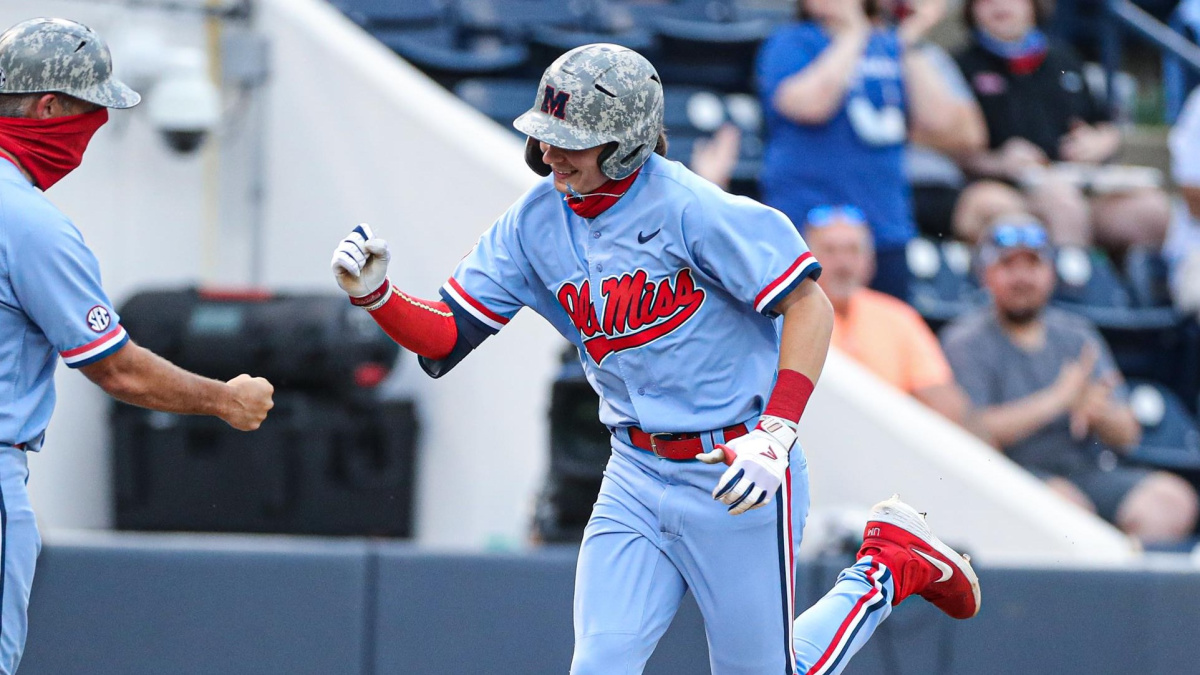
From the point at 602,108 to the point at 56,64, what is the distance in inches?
45.7

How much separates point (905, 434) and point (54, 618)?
2925 mm

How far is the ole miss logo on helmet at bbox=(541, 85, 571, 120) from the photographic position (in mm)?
3666

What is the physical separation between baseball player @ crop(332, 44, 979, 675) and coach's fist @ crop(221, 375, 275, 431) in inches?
12.3

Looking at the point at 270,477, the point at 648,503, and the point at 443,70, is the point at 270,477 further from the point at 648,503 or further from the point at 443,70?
the point at 648,503

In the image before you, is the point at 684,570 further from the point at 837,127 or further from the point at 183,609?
the point at 837,127

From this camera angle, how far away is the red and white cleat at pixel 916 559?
432cm

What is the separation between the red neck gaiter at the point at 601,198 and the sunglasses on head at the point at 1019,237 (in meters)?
3.20

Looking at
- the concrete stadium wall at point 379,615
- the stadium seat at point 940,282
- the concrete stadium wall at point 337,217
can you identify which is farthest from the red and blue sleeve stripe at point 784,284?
the stadium seat at point 940,282

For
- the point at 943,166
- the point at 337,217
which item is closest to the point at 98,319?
the point at 337,217

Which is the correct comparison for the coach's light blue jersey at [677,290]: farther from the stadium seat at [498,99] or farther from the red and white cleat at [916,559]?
the stadium seat at [498,99]

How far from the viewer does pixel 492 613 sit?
5547 millimetres

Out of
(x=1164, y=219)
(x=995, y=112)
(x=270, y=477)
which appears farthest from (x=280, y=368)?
(x=1164, y=219)

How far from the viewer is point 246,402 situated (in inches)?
151

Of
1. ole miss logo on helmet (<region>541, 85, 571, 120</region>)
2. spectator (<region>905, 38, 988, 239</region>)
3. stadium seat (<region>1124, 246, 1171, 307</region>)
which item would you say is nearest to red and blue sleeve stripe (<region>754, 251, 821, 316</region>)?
ole miss logo on helmet (<region>541, 85, 571, 120</region>)
